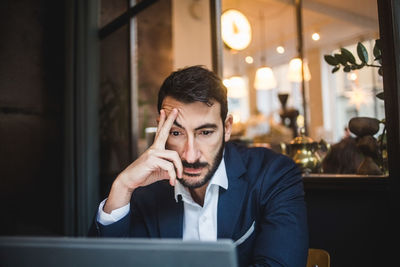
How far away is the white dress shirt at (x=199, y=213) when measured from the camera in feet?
3.69

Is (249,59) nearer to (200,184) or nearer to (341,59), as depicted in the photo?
(341,59)

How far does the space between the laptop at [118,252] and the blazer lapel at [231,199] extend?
Result: 0.77 m

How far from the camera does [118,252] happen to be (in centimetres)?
42

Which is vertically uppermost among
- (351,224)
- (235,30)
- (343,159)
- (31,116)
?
(235,30)

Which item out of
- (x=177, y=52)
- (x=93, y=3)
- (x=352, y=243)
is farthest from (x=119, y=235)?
(x=177, y=52)

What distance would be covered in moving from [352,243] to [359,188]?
8.8 inches

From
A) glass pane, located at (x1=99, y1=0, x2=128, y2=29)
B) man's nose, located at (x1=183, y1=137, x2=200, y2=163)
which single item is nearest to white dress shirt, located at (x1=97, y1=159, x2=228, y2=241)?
man's nose, located at (x1=183, y1=137, x2=200, y2=163)

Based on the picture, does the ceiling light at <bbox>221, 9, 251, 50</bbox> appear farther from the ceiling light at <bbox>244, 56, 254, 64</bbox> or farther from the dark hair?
the ceiling light at <bbox>244, 56, 254, 64</bbox>

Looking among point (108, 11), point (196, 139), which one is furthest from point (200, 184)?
point (108, 11)

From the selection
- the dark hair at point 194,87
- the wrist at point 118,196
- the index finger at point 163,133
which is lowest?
the wrist at point 118,196

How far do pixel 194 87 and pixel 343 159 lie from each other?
0.96m

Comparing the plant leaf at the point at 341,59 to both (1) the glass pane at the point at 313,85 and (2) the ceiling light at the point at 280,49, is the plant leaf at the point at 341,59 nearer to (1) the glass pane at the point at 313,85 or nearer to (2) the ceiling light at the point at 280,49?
(1) the glass pane at the point at 313,85

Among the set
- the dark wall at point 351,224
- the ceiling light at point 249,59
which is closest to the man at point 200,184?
the dark wall at point 351,224

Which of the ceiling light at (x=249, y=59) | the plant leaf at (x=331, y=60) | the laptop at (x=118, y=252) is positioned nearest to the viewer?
the laptop at (x=118, y=252)
